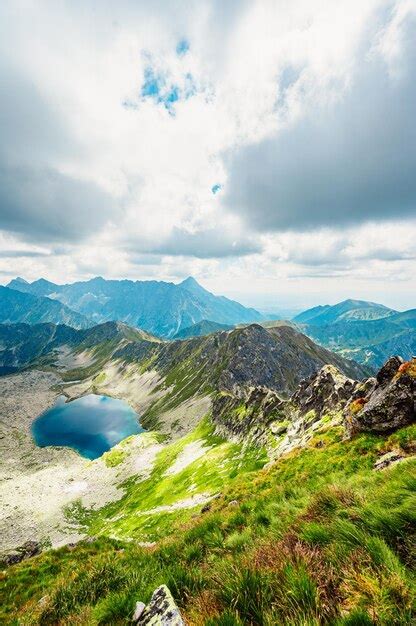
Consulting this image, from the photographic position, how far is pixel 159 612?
6094mm

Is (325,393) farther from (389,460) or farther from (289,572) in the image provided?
(289,572)

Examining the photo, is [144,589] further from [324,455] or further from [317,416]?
[317,416]

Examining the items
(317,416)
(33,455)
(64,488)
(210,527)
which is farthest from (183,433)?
(210,527)

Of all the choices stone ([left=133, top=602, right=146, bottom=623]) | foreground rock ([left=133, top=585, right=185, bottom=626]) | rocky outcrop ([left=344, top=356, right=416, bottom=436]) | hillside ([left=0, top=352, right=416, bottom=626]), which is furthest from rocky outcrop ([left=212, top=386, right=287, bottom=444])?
foreground rock ([left=133, top=585, right=185, bottom=626])

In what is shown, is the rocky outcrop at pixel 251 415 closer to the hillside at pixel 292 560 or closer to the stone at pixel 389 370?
the stone at pixel 389 370

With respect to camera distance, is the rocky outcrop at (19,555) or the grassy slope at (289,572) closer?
the grassy slope at (289,572)

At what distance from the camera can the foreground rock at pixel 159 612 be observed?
18.5 ft

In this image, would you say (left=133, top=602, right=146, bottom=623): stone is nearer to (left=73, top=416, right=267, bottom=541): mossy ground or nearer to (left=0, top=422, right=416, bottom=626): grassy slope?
(left=0, top=422, right=416, bottom=626): grassy slope

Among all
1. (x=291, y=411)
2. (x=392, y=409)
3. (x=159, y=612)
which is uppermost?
(x=159, y=612)

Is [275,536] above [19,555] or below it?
above

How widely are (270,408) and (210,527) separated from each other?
6039 centimetres

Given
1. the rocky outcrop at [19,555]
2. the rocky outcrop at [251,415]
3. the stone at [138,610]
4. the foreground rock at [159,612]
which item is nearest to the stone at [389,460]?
the foreground rock at [159,612]

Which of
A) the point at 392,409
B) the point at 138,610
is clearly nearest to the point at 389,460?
the point at 392,409

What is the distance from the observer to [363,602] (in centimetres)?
425
